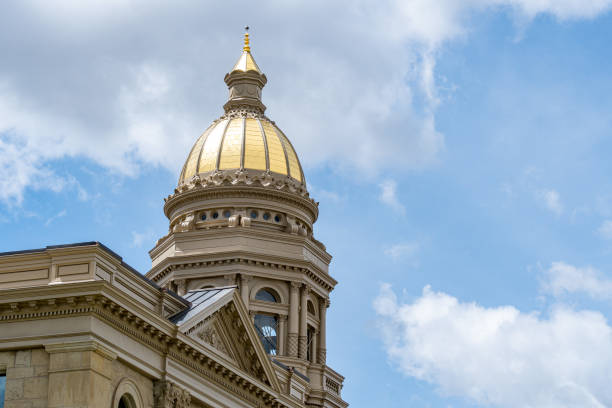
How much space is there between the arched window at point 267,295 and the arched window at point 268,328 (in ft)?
2.98

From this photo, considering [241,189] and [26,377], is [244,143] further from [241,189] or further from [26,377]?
[26,377]

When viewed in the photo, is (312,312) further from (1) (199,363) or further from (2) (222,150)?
A: (1) (199,363)

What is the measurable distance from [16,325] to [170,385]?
5.86 meters

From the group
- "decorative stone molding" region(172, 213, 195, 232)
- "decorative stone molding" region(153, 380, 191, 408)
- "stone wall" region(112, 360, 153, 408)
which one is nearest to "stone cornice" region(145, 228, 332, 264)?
"decorative stone molding" region(172, 213, 195, 232)

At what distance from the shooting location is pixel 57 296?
3181 centimetres

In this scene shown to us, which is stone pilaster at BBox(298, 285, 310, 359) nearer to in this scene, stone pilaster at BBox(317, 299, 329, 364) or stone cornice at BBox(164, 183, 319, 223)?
stone pilaster at BBox(317, 299, 329, 364)

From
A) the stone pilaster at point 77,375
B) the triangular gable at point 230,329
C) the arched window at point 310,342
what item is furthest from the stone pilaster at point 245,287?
the stone pilaster at point 77,375

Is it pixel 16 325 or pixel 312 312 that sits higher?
pixel 312 312

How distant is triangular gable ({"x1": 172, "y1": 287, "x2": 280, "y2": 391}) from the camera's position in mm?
38844

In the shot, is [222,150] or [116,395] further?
[222,150]

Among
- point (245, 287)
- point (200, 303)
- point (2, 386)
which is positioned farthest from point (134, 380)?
point (245, 287)

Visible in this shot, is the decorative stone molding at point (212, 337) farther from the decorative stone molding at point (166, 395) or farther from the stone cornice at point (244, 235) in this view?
the stone cornice at point (244, 235)

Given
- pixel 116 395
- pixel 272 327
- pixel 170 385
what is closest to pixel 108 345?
pixel 116 395

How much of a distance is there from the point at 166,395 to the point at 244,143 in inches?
1293
